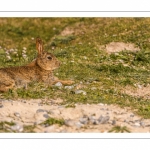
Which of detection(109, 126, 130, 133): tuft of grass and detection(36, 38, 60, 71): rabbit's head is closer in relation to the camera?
detection(109, 126, 130, 133): tuft of grass

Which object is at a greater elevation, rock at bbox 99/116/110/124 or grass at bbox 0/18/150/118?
grass at bbox 0/18/150/118

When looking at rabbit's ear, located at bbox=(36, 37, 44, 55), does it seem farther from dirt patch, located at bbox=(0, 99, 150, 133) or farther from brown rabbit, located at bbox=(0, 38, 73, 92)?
dirt patch, located at bbox=(0, 99, 150, 133)

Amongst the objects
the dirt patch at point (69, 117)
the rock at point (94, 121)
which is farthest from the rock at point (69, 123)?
the rock at point (94, 121)

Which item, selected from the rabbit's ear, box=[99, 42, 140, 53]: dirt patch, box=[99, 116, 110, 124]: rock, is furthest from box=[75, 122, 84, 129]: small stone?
box=[99, 42, 140, 53]: dirt patch

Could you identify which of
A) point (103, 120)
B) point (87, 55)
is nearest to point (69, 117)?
point (103, 120)
